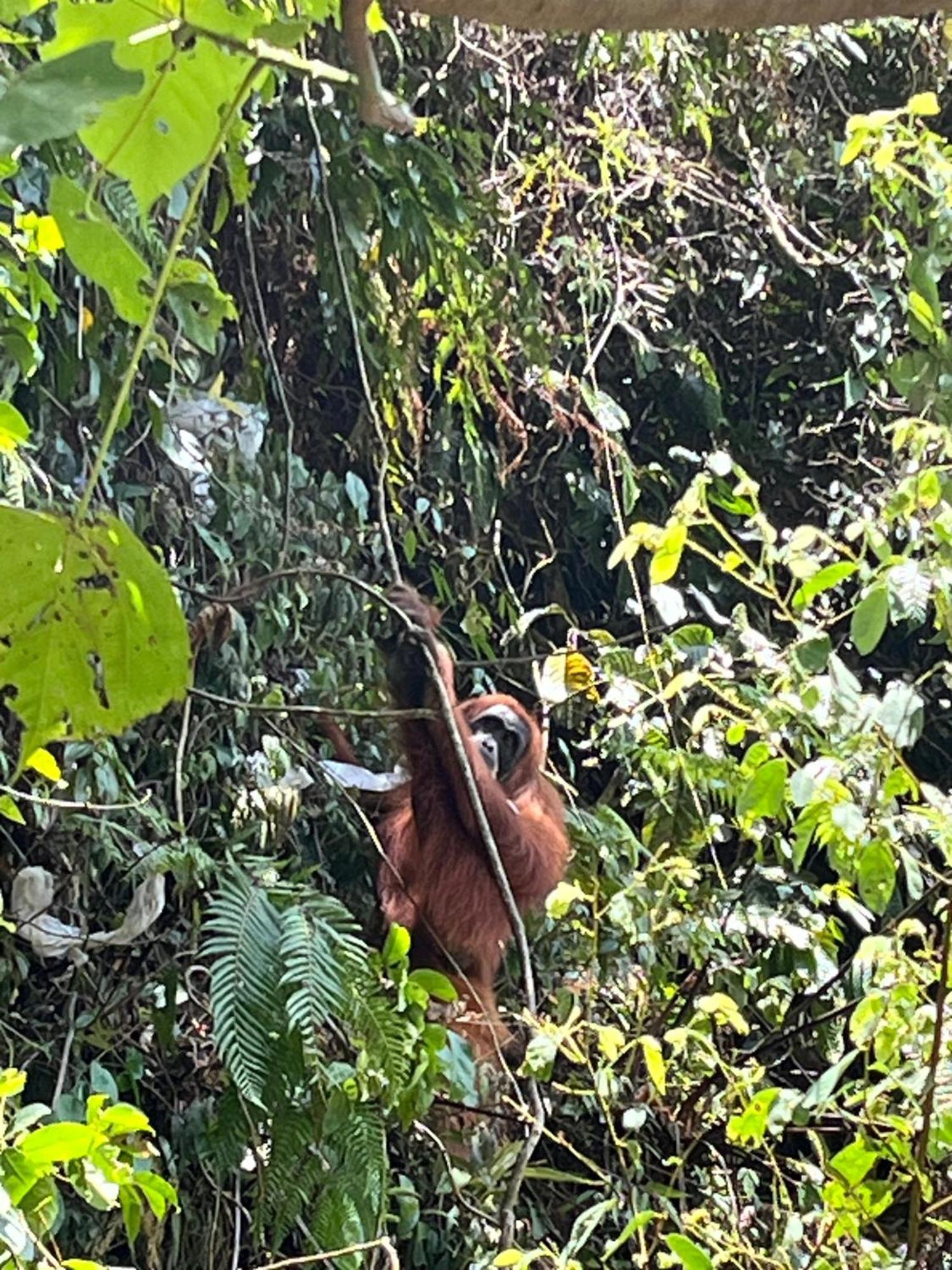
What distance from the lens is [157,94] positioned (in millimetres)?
462

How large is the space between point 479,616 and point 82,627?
2.23 meters

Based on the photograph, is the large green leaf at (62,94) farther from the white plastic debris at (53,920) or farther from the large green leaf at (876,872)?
the white plastic debris at (53,920)

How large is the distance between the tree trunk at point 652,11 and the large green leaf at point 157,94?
0.27 feet

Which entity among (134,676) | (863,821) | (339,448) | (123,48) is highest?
(123,48)

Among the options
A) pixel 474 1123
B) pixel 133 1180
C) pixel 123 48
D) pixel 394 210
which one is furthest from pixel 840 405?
pixel 123 48

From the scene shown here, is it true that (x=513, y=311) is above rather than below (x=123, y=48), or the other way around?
below

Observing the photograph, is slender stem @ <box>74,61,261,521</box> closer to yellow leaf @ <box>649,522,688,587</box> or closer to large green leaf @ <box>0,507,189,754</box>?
large green leaf @ <box>0,507,189,754</box>

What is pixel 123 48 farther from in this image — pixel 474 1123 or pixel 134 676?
pixel 474 1123

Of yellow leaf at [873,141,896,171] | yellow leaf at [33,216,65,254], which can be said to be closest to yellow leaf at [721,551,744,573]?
yellow leaf at [873,141,896,171]

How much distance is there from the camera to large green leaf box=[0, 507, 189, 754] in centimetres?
43

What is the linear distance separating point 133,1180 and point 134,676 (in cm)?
97

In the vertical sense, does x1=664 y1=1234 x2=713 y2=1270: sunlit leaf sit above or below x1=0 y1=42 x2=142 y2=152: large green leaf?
below

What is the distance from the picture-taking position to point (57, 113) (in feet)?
1.08

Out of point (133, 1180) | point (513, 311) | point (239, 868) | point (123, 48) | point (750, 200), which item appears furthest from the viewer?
point (750, 200)
